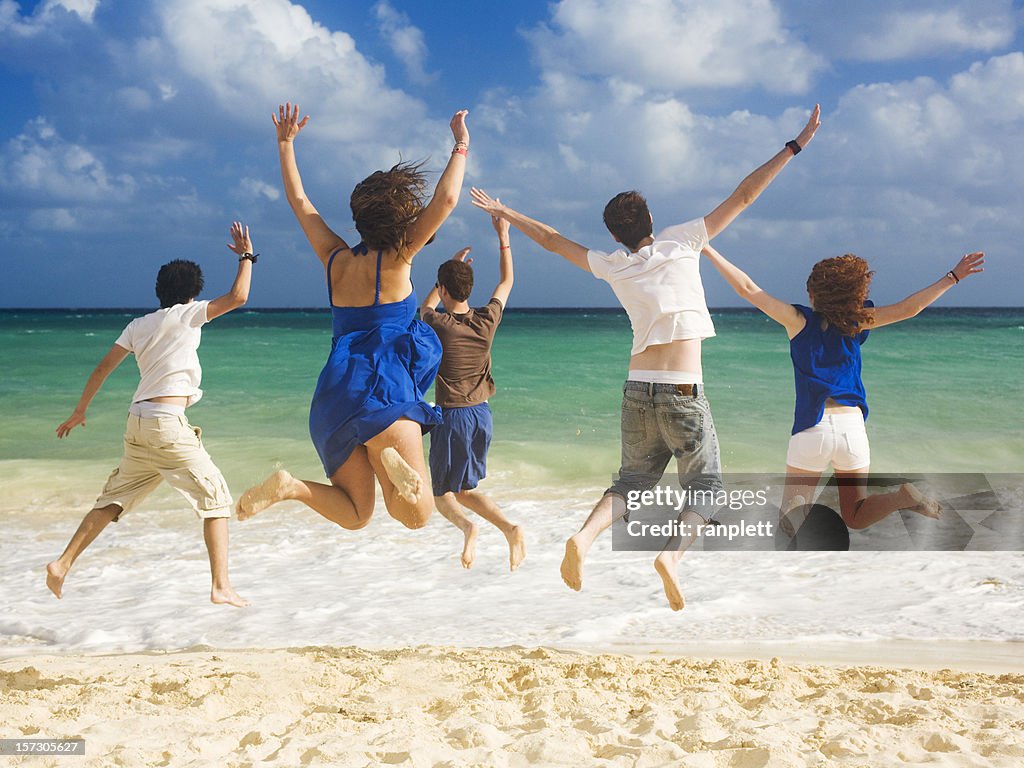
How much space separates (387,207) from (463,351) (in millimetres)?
1504

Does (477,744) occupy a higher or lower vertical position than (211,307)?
lower

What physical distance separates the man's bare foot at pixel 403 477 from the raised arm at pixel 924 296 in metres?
2.35

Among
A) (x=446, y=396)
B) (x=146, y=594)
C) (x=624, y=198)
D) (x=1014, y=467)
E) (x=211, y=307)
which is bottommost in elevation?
(x=146, y=594)

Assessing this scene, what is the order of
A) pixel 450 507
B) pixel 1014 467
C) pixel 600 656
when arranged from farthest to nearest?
pixel 1014 467 < pixel 450 507 < pixel 600 656

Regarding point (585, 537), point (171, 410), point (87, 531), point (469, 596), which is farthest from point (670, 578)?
point (87, 531)

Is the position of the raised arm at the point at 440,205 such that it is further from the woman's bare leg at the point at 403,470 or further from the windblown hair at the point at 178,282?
the windblown hair at the point at 178,282

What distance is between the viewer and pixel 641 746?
4.14 meters

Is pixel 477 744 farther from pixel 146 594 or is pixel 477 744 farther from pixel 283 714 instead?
pixel 146 594

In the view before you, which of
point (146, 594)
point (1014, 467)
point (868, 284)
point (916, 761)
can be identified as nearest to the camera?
point (916, 761)

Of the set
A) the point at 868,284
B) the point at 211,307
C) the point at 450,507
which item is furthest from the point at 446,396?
the point at 868,284

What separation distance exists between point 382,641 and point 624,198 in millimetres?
3240

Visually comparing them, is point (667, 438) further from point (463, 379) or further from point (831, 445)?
point (463, 379)

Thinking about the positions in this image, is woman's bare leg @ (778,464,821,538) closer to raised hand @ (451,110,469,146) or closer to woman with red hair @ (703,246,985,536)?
woman with red hair @ (703,246,985,536)

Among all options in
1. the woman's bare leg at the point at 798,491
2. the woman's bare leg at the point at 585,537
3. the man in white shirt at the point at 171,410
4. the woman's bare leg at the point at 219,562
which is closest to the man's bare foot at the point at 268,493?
the man in white shirt at the point at 171,410
